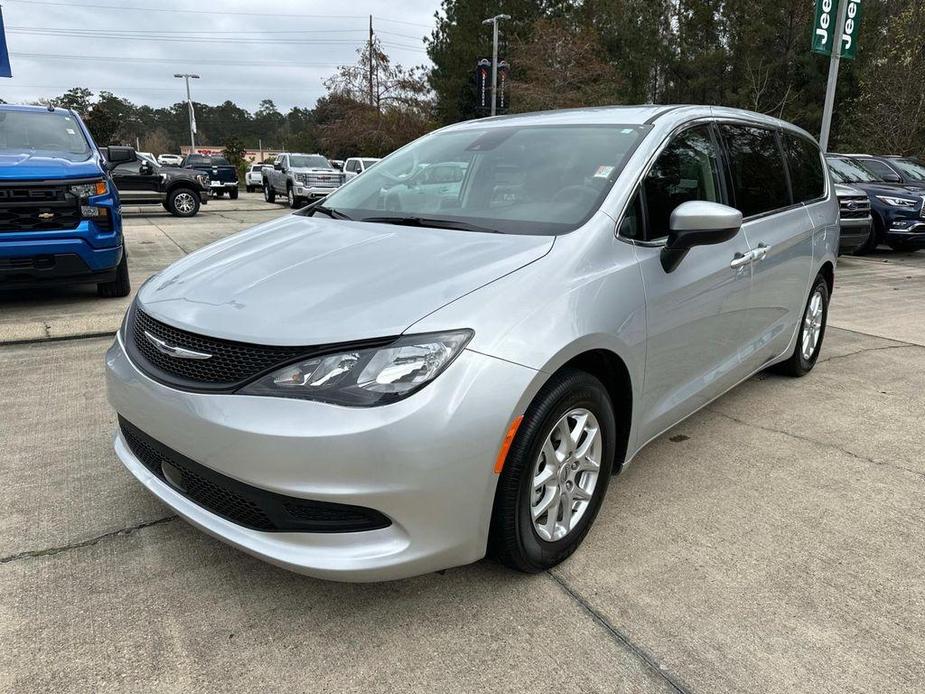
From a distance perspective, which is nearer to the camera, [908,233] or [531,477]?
[531,477]

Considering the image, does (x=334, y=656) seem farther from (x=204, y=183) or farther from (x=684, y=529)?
(x=204, y=183)

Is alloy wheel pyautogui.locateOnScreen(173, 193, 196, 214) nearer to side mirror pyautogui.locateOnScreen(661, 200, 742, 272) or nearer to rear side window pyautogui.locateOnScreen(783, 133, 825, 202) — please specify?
rear side window pyautogui.locateOnScreen(783, 133, 825, 202)

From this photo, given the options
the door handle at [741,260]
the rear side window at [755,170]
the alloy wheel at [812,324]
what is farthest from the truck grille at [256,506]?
the alloy wheel at [812,324]

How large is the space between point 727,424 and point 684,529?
4.28 ft

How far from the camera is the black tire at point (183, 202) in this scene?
1661 centimetres

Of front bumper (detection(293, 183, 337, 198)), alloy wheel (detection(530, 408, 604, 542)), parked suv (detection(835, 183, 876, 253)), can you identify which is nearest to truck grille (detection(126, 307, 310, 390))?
alloy wheel (detection(530, 408, 604, 542))

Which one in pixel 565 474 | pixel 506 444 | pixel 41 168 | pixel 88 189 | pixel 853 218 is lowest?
pixel 565 474

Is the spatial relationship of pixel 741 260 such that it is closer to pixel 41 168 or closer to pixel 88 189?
pixel 88 189

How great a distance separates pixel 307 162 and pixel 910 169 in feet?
52.5

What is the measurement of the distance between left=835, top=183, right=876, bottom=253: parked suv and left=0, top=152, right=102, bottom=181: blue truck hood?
9683 mm

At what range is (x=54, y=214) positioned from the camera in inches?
227

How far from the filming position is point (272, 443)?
1913 mm

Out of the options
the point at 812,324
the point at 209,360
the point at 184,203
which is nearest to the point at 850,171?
the point at 812,324

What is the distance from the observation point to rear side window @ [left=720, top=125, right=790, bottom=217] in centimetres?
353
